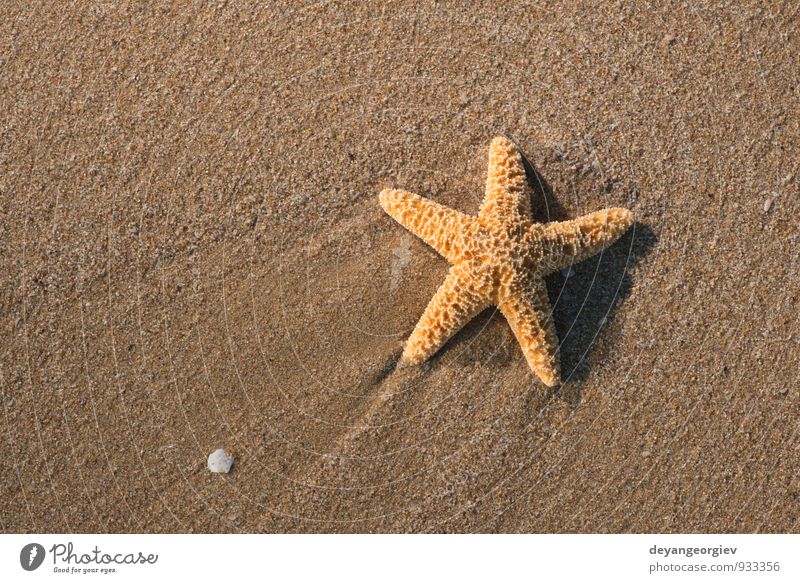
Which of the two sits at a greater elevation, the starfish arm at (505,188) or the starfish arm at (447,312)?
the starfish arm at (505,188)

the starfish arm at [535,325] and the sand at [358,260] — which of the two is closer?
the starfish arm at [535,325]

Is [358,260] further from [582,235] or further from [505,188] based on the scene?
[582,235]

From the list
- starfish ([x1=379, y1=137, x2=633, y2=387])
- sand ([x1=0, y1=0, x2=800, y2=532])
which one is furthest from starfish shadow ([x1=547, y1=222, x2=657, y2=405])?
starfish ([x1=379, y1=137, x2=633, y2=387])

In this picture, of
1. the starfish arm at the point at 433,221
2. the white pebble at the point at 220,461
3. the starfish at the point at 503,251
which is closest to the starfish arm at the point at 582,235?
the starfish at the point at 503,251

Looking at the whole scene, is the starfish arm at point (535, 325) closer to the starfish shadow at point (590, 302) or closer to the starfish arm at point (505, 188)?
the starfish shadow at point (590, 302)

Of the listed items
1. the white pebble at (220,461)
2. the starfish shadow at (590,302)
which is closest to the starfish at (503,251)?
the starfish shadow at (590,302)

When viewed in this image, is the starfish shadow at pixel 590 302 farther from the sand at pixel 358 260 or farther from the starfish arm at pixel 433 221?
the starfish arm at pixel 433 221

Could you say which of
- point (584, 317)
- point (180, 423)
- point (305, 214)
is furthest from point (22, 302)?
point (584, 317)

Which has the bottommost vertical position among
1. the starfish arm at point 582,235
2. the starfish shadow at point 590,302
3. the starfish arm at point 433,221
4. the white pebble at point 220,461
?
the white pebble at point 220,461
